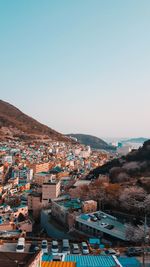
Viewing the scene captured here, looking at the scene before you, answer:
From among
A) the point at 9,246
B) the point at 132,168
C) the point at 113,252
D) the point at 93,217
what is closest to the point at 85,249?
the point at 113,252

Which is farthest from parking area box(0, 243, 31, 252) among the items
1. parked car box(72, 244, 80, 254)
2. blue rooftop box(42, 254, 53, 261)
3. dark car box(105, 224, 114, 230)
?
dark car box(105, 224, 114, 230)

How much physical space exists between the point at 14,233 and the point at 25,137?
44.6 metres

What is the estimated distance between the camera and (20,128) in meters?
61.6

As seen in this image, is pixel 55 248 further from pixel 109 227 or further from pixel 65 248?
pixel 109 227

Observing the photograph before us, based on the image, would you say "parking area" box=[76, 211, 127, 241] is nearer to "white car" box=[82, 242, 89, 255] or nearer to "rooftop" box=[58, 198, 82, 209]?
"rooftop" box=[58, 198, 82, 209]

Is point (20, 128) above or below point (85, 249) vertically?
above

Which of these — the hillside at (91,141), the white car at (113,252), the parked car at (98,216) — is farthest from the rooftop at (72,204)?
the hillside at (91,141)

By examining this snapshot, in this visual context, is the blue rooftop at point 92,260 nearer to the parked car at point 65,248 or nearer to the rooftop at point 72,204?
the parked car at point 65,248

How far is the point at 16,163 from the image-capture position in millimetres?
34031

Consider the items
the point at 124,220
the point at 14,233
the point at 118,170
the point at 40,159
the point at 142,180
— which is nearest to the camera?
the point at 14,233

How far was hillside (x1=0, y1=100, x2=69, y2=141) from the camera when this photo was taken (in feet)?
187

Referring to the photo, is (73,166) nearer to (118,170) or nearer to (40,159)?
(40,159)

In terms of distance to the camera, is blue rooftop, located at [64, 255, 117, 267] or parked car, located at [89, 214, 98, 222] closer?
blue rooftop, located at [64, 255, 117, 267]

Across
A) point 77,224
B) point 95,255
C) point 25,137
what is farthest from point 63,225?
point 25,137
